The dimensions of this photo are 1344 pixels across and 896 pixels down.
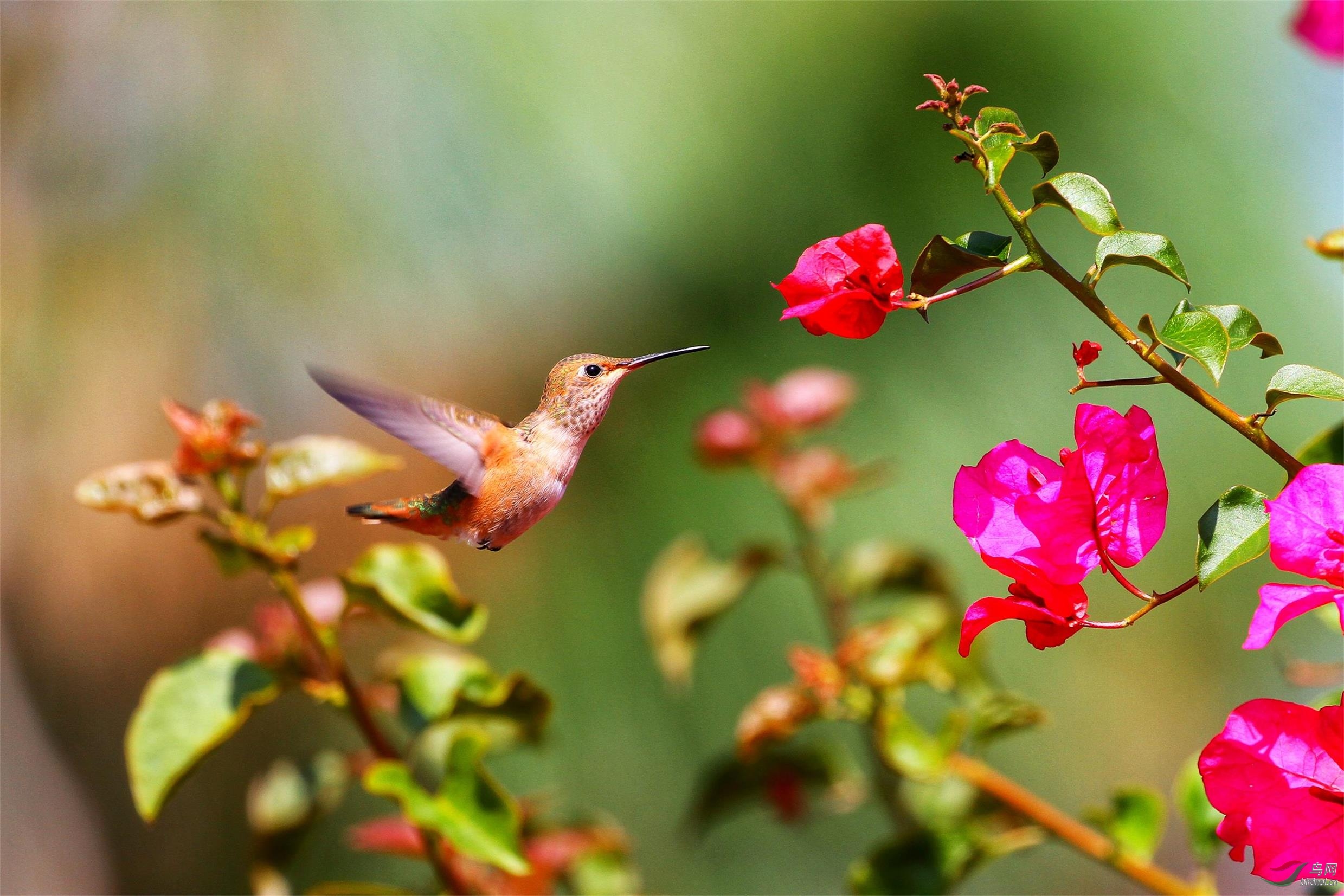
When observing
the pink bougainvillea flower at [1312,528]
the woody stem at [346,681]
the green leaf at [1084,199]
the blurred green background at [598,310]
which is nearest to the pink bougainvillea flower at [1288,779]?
the pink bougainvillea flower at [1312,528]

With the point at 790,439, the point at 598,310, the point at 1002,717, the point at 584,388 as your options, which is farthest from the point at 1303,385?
the point at 598,310

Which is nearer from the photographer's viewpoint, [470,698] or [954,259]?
[954,259]

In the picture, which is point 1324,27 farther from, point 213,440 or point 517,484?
point 213,440

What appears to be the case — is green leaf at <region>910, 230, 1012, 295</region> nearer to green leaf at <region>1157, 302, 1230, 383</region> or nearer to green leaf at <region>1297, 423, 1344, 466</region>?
green leaf at <region>1157, 302, 1230, 383</region>

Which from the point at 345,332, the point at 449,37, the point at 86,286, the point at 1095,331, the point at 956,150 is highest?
the point at 449,37

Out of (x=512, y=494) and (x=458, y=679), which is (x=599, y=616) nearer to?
(x=458, y=679)

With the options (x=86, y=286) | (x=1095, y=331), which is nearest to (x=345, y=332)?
(x=86, y=286)

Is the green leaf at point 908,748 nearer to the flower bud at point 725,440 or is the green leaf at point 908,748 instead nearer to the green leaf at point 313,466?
the flower bud at point 725,440

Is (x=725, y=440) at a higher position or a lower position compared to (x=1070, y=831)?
higher
